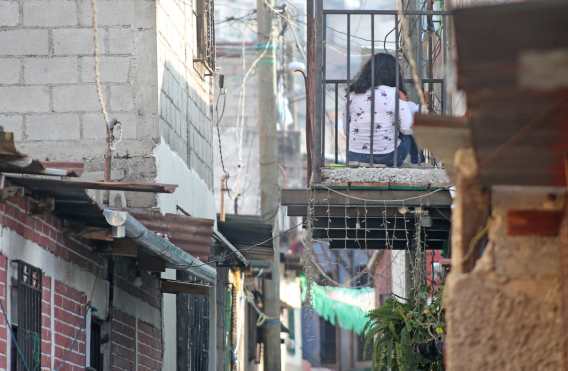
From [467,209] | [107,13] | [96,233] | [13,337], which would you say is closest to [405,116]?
[96,233]

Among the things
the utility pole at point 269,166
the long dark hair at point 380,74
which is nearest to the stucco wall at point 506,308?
the long dark hair at point 380,74

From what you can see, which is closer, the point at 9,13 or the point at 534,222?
the point at 534,222

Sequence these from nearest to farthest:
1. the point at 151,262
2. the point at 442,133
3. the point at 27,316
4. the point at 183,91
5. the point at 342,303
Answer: the point at 442,133 < the point at 27,316 < the point at 151,262 < the point at 183,91 < the point at 342,303

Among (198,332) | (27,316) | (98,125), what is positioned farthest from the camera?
(198,332)

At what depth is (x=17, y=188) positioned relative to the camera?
9.39 metres

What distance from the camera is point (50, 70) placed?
1380cm

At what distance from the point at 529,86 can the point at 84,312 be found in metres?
7.21

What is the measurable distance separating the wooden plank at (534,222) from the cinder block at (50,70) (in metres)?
8.21

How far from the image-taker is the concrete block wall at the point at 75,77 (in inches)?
539

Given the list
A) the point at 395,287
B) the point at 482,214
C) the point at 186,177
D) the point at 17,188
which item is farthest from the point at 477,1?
the point at 395,287

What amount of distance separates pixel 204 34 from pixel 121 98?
351cm

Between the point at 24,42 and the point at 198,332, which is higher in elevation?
the point at 24,42

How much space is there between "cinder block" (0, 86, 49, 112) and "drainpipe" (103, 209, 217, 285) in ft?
7.60

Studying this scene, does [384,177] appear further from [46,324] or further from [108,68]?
[108,68]
